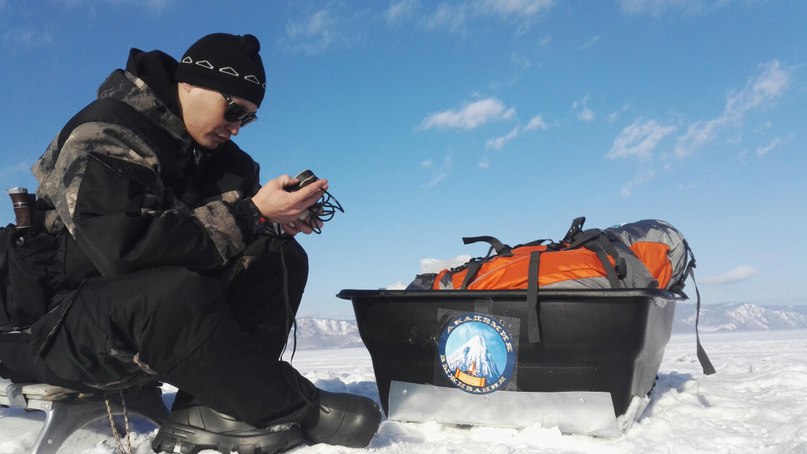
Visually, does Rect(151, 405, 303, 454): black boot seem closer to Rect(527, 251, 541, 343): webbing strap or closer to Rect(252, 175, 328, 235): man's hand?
Rect(252, 175, 328, 235): man's hand

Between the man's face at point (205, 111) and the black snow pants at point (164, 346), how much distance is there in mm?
555

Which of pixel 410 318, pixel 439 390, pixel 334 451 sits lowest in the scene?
pixel 334 451

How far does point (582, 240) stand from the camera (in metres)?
2.10

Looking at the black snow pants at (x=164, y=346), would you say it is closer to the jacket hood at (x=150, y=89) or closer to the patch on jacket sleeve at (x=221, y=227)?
the patch on jacket sleeve at (x=221, y=227)

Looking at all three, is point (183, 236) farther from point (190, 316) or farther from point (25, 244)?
point (25, 244)

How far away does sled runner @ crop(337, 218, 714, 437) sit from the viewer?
1851mm

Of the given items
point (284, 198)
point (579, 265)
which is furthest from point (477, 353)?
point (284, 198)

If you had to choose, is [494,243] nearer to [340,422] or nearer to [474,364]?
[474,364]

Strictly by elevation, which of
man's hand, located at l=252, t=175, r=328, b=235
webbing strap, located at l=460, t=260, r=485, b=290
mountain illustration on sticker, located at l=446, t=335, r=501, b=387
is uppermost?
man's hand, located at l=252, t=175, r=328, b=235

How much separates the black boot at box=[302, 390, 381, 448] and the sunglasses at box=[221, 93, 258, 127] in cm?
90

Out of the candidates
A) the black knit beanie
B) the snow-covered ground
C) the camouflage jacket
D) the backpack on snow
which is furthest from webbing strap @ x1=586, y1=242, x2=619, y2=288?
the black knit beanie

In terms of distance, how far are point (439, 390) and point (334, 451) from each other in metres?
0.51

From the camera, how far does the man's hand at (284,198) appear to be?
160cm

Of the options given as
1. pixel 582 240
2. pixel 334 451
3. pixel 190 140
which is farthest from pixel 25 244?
pixel 582 240
